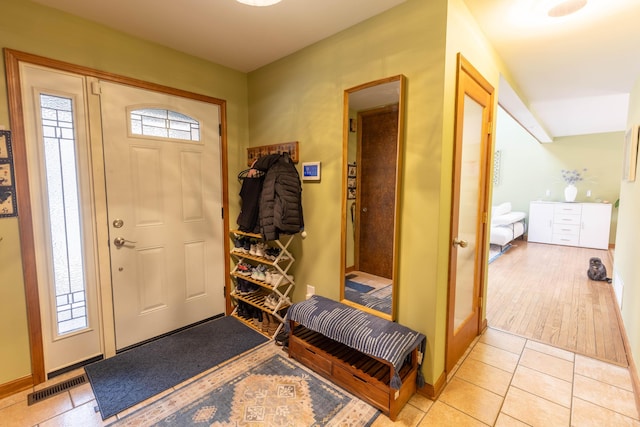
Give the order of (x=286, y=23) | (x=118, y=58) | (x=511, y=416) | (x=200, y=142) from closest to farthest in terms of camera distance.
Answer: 1. (x=511, y=416)
2. (x=286, y=23)
3. (x=118, y=58)
4. (x=200, y=142)

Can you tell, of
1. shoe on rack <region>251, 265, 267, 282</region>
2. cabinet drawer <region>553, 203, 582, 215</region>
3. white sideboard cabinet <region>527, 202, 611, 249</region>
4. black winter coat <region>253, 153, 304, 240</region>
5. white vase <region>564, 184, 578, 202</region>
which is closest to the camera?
black winter coat <region>253, 153, 304, 240</region>

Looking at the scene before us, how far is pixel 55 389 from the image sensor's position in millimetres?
1883

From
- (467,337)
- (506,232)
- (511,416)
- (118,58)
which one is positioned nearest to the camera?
(511,416)

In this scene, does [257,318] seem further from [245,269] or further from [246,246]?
[246,246]

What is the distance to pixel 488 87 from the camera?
2273 mm

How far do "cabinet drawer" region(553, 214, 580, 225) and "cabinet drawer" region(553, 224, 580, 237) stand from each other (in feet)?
0.22

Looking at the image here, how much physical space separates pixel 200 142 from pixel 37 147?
3.53 ft

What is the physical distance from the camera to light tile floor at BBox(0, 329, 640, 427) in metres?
1.66

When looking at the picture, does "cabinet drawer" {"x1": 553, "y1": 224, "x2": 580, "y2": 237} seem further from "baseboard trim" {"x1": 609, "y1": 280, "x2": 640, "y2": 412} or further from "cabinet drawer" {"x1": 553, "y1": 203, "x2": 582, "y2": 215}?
"baseboard trim" {"x1": 609, "y1": 280, "x2": 640, "y2": 412}

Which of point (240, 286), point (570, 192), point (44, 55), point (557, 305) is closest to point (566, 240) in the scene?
point (570, 192)

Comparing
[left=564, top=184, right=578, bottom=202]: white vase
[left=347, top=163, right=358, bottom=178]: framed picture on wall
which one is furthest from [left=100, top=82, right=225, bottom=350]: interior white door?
[left=564, top=184, right=578, bottom=202]: white vase

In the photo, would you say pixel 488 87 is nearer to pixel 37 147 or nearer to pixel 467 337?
pixel 467 337

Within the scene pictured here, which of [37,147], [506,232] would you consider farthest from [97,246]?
[506,232]

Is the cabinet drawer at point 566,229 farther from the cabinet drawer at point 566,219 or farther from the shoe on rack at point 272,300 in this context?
the shoe on rack at point 272,300
